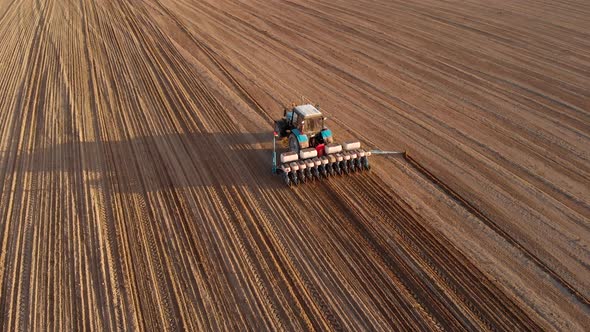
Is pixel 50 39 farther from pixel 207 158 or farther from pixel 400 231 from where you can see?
pixel 400 231

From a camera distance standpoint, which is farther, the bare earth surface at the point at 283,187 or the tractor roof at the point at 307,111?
the tractor roof at the point at 307,111

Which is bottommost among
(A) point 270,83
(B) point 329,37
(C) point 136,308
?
(C) point 136,308

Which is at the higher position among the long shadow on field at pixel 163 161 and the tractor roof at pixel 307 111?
the tractor roof at pixel 307 111

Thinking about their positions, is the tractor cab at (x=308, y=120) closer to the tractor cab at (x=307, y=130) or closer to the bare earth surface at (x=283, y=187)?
the tractor cab at (x=307, y=130)

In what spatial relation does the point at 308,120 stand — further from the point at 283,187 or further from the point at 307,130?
the point at 283,187

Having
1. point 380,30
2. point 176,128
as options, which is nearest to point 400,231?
point 176,128

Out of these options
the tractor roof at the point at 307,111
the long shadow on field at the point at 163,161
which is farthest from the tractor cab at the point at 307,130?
the long shadow on field at the point at 163,161
